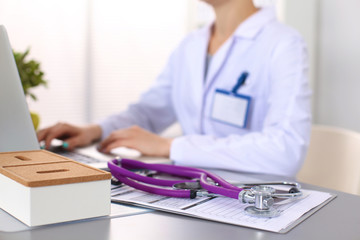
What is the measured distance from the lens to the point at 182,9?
3.31 meters

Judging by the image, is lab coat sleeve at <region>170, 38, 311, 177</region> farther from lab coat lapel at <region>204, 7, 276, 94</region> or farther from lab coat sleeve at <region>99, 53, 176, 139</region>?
lab coat sleeve at <region>99, 53, 176, 139</region>

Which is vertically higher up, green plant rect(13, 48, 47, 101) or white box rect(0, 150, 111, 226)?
green plant rect(13, 48, 47, 101)

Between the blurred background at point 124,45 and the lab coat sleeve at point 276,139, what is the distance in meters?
1.28

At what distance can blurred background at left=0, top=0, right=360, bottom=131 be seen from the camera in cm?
245

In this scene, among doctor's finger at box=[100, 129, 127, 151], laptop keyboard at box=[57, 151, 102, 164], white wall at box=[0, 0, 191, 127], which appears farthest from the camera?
white wall at box=[0, 0, 191, 127]

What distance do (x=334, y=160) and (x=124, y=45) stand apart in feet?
6.41

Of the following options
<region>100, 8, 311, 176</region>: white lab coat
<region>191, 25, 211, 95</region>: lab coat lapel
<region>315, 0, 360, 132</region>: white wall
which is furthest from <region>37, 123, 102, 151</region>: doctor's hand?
<region>315, 0, 360, 132</region>: white wall

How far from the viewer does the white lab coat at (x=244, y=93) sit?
1.03m

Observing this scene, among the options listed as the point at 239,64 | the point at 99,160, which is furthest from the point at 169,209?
the point at 239,64

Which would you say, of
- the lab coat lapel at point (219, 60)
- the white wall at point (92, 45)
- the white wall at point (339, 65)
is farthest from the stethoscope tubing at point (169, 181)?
the white wall at point (92, 45)

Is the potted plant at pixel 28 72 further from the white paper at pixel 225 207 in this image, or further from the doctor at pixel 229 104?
the white paper at pixel 225 207

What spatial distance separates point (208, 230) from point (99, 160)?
1.75ft

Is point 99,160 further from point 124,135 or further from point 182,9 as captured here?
point 182,9

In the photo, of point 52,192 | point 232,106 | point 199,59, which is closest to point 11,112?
point 52,192
